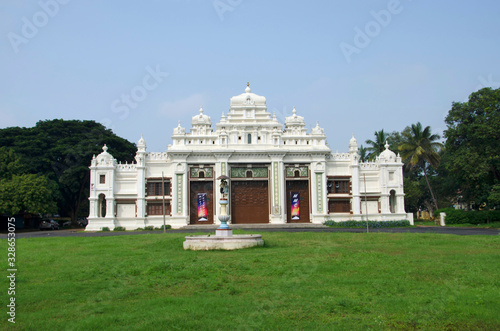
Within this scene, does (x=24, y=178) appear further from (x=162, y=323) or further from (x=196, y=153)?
(x=162, y=323)

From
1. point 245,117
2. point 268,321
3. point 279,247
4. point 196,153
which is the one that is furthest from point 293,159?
point 268,321

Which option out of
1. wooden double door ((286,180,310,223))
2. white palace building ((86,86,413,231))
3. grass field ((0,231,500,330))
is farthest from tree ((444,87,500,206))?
grass field ((0,231,500,330))

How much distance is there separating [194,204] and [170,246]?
77.9 ft

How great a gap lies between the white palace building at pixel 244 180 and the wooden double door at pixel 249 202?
10 cm

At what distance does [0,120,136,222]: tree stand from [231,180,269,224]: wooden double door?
18264mm

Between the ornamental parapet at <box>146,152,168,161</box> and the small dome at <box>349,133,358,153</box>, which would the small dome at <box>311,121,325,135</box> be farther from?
the ornamental parapet at <box>146,152,168,161</box>

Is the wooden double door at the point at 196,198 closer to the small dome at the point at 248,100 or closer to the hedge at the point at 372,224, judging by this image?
the small dome at the point at 248,100

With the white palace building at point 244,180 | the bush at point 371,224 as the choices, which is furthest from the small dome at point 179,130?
Result: the bush at point 371,224

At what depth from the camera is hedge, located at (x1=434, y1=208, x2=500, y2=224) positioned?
4337 centimetres

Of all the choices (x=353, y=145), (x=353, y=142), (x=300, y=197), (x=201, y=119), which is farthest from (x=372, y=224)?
(x=201, y=119)

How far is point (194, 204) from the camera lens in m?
43.5

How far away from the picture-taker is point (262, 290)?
10.2 metres

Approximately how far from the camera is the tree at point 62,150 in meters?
49.5

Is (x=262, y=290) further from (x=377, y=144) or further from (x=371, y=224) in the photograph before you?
(x=377, y=144)
